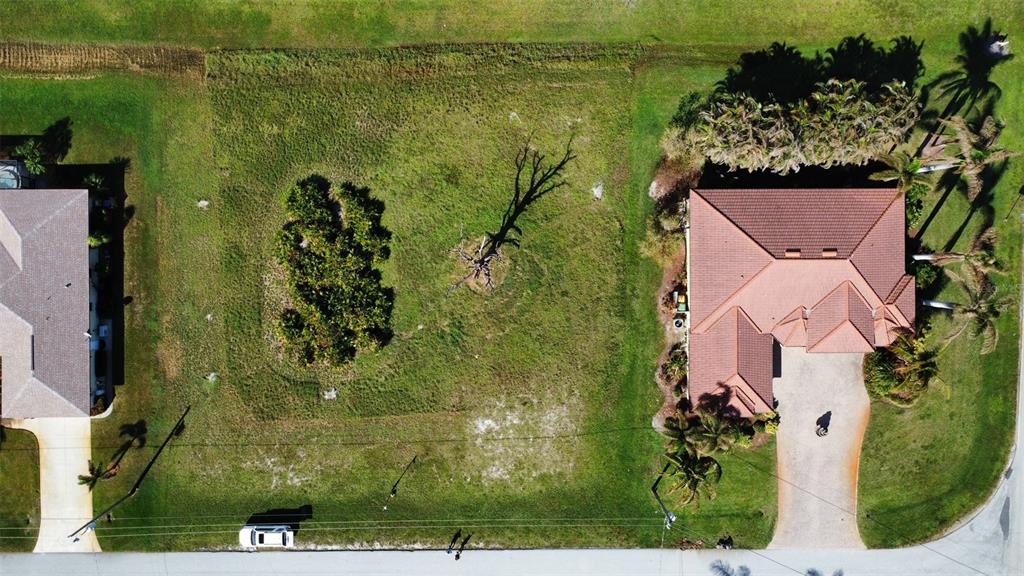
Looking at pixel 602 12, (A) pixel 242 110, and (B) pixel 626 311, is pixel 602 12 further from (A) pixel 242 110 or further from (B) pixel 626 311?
(A) pixel 242 110

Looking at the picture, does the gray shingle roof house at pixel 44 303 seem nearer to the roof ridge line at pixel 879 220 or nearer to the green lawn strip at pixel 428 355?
the green lawn strip at pixel 428 355

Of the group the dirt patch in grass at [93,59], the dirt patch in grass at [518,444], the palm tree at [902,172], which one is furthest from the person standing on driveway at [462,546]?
the dirt patch in grass at [93,59]

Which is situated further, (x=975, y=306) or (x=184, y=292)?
(x=184, y=292)

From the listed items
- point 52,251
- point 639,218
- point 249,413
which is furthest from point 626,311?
point 52,251

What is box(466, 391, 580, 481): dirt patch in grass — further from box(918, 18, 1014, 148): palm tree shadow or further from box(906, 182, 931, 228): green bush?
box(918, 18, 1014, 148): palm tree shadow

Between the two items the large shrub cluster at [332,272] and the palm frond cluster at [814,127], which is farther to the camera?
the large shrub cluster at [332,272]

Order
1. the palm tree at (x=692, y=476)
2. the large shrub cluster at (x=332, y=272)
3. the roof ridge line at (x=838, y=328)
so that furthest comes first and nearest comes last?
the large shrub cluster at (x=332, y=272), the palm tree at (x=692, y=476), the roof ridge line at (x=838, y=328)

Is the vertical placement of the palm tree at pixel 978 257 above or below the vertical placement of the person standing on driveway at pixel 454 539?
above
